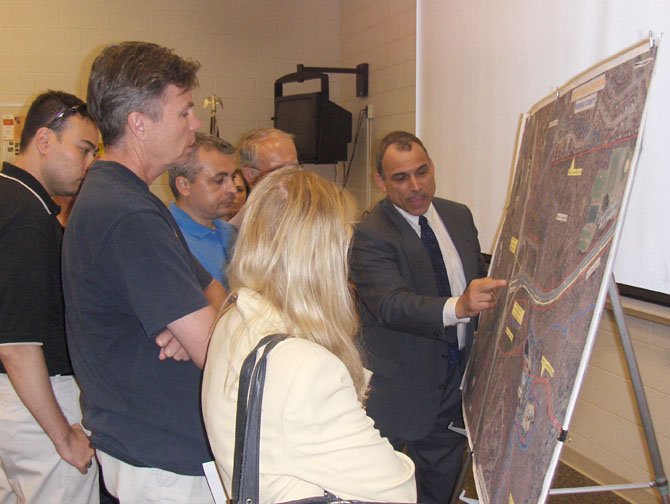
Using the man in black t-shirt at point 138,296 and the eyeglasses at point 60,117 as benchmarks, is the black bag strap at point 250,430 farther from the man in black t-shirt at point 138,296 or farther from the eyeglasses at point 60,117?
the eyeglasses at point 60,117

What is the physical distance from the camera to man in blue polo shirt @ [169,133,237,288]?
2.11 meters

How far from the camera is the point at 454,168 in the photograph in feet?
11.0

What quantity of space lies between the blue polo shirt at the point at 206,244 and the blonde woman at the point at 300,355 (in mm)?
956

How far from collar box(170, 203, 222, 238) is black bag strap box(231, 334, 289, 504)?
1271 millimetres

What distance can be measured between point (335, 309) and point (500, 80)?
2149 millimetres

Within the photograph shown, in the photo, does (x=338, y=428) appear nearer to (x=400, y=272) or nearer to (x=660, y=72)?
(x=400, y=272)

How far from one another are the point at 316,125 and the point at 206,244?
278 cm

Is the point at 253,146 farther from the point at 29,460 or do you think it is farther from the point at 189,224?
the point at 29,460

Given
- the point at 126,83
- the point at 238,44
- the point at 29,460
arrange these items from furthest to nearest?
the point at 238,44
the point at 29,460
the point at 126,83

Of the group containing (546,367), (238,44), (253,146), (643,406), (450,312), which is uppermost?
(238,44)

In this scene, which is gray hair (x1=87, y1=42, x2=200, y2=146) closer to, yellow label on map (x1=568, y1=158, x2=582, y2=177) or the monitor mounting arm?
yellow label on map (x1=568, y1=158, x2=582, y2=177)

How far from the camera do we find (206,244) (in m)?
2.14

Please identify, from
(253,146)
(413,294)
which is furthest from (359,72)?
(413,294)

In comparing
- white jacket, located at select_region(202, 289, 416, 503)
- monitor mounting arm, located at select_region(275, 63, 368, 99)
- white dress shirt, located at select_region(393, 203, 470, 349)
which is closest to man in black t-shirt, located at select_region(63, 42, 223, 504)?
white jacket, located at select_region(202, 289, 416, 503)
